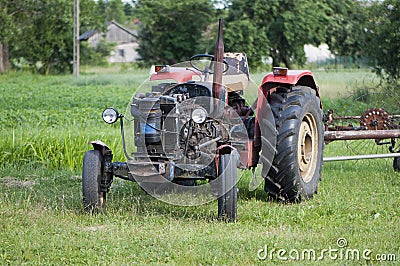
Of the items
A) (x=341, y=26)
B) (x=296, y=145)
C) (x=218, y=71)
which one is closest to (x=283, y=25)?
(x=341, y=26)

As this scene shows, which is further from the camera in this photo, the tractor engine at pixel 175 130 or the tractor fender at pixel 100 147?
the tractor fender at pixel 100 147

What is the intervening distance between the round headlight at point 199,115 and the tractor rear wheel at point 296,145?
118cm

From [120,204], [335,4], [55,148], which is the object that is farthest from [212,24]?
[120,204]

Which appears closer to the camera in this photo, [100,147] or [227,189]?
[227,189]

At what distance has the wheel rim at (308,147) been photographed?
8.55m

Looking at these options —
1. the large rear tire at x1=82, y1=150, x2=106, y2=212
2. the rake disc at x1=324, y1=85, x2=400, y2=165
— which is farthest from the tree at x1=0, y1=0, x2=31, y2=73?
the large rear tire at x1=82, y1=150, x2=106, y2=212

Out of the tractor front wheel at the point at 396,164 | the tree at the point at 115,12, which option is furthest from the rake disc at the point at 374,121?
the tree at the point at 115,12

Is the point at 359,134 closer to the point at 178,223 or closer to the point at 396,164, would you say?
the point at 396,164

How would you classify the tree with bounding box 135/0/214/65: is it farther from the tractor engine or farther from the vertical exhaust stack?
the tractor engine

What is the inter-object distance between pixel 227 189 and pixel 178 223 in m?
0.60

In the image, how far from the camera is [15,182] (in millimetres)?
9453

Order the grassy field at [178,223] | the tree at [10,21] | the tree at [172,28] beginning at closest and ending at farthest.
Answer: the grassy field at [178,223]
the tree at [10,21]
the tree at [172,28]

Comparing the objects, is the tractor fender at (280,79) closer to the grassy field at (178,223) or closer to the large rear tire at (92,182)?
the grassy field at (178,223)

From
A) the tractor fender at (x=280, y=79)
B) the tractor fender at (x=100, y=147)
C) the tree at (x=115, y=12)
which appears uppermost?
the tree at (x=115, y=12)
